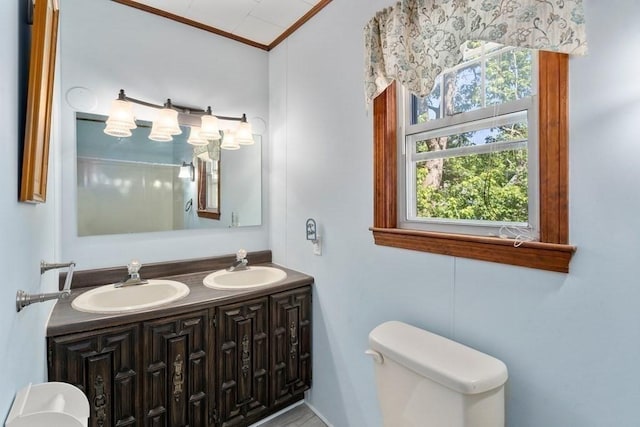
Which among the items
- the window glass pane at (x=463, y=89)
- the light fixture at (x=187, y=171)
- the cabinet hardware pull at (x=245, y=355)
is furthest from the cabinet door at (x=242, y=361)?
the window glass pane at (x=463, y=89)

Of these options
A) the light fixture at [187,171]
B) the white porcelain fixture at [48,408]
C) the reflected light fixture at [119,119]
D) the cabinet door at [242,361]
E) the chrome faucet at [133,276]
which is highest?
the reflected light fixture at [119,119]

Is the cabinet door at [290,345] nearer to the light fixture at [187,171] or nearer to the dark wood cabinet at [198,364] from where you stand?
the dark wood cabinet at [198,364]

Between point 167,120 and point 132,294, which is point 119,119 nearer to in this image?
point 167,120

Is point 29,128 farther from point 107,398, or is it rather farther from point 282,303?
point 282,303

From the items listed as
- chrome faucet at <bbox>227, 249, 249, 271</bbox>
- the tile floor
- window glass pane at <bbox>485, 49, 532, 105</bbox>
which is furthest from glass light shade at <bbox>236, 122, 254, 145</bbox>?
the tile floor

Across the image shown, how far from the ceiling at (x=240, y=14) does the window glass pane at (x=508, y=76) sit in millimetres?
1152

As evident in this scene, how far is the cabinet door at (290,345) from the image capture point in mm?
1892

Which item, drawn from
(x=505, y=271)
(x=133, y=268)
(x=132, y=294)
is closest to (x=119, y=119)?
(x=133, y=268)

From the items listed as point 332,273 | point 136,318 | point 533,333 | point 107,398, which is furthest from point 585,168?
point 107,398

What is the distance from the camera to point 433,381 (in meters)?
1.06

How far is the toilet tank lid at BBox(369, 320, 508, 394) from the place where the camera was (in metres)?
0.98

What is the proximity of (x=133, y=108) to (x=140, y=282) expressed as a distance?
3.51ft

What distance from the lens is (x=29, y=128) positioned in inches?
29.7

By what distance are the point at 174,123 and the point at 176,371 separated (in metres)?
1.43
